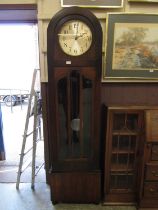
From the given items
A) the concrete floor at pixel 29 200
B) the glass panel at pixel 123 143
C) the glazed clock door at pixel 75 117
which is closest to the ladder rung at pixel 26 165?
the concrete floor at pixel 29 200

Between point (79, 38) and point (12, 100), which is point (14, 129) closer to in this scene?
point (12, 100)

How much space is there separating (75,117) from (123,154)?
0.57 metres

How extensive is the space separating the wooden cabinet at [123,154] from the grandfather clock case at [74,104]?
0.36ft

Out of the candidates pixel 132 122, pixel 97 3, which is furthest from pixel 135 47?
pixel 132 122

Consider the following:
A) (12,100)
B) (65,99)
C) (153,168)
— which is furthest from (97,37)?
(12,100)

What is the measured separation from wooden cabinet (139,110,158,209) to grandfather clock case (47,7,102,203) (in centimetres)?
40

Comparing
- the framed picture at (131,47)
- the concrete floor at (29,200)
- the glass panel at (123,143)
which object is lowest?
the concrete floor at (29,200)

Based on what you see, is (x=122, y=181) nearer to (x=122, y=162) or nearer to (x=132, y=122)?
(x=122, y=162)

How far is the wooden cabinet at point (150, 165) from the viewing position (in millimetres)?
1622

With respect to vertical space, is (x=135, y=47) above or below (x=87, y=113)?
above

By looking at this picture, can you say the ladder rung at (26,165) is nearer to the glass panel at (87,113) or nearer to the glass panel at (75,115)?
the glass panel at (75,115)

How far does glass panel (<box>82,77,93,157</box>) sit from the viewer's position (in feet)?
5.44

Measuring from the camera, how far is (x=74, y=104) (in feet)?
5.60

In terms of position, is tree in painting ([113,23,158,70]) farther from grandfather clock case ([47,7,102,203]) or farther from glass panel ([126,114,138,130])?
glass panel ([126,114,138,130])
